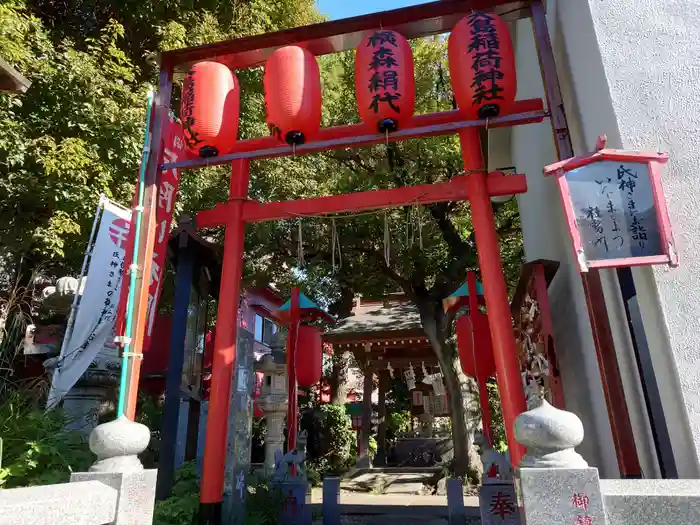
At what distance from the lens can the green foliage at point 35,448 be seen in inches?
187

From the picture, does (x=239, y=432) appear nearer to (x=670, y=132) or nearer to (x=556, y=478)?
(x=556, y=478)

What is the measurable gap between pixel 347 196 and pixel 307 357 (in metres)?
3.57

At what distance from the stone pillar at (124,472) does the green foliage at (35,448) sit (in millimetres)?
2089

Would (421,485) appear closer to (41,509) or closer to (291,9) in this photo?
(41,509)

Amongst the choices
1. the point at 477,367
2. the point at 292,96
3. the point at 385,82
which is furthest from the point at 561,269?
the point at 292,96

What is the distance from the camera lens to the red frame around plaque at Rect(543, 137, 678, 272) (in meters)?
3.18

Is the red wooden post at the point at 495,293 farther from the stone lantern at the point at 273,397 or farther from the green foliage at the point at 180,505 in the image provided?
the stone lantern at the point at 273,397

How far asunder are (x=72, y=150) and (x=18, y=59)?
148 cm

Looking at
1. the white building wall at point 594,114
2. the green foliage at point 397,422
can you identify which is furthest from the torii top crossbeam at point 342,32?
the green foliage at point 397,422

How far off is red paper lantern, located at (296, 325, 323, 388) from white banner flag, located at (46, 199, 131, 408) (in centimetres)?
312

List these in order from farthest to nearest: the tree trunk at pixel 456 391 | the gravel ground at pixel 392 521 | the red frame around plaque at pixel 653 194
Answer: the tree trunk at pixel 456 391
the gravel ground at pixel 392 521
the red frame around plaque at pixel 653 194

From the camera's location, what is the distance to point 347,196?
6.31 metres

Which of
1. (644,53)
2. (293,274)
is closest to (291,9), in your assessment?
(293,274)

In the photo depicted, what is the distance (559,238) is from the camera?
241 inches
